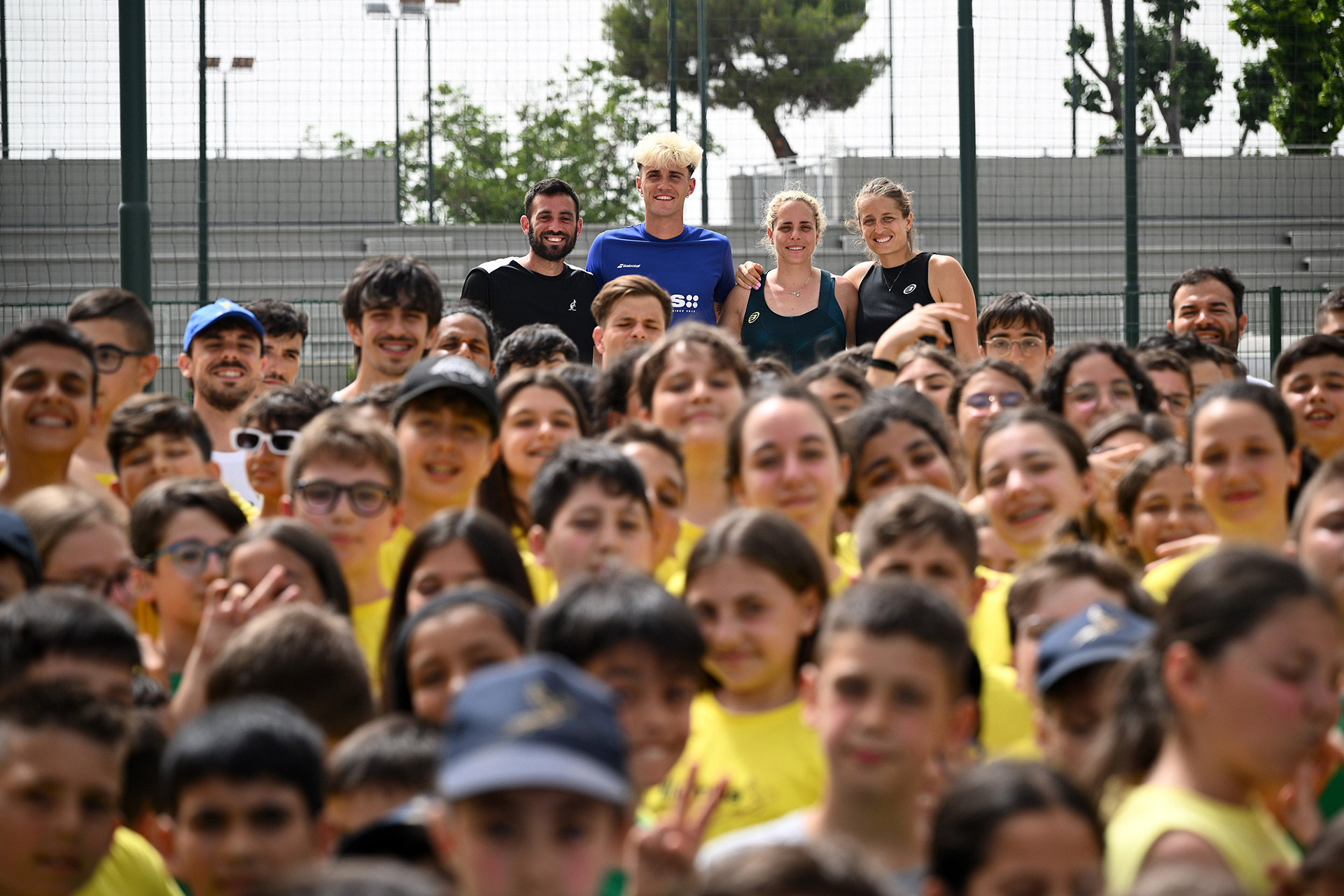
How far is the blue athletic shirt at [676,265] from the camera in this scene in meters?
6.60

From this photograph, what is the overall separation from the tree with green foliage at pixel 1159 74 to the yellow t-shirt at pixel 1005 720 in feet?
20.9

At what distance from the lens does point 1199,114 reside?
570 inches

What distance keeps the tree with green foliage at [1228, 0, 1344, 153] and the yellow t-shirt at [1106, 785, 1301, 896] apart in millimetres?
11826

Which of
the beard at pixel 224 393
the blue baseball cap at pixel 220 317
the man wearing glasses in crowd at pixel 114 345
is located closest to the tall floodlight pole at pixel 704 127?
the blue baseball cap at pixel 220 317

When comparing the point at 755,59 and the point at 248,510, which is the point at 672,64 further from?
the point at 755,59

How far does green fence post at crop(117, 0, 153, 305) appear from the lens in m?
6.50

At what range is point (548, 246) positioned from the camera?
6.52 meters

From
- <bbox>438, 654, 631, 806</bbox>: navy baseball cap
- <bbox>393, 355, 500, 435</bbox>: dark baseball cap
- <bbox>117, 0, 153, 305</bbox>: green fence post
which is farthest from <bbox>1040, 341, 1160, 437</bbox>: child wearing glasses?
<bbox>117, 0, 153, 305</bbox>: green fence post

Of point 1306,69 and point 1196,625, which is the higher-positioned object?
point 1306,69

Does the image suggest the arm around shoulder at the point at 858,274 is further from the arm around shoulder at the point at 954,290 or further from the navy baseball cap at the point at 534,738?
the navy baseball cap at the point at 534,738

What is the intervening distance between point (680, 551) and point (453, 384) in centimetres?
84

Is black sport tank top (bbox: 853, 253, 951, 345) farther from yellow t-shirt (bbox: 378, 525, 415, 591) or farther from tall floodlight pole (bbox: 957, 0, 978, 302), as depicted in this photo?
yellow t-shirt (bbox: 378, 525, 415, 591)

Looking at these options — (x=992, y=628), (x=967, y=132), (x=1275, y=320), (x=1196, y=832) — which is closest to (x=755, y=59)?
(x=1275, y=320)

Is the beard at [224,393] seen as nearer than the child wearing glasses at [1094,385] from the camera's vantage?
No
